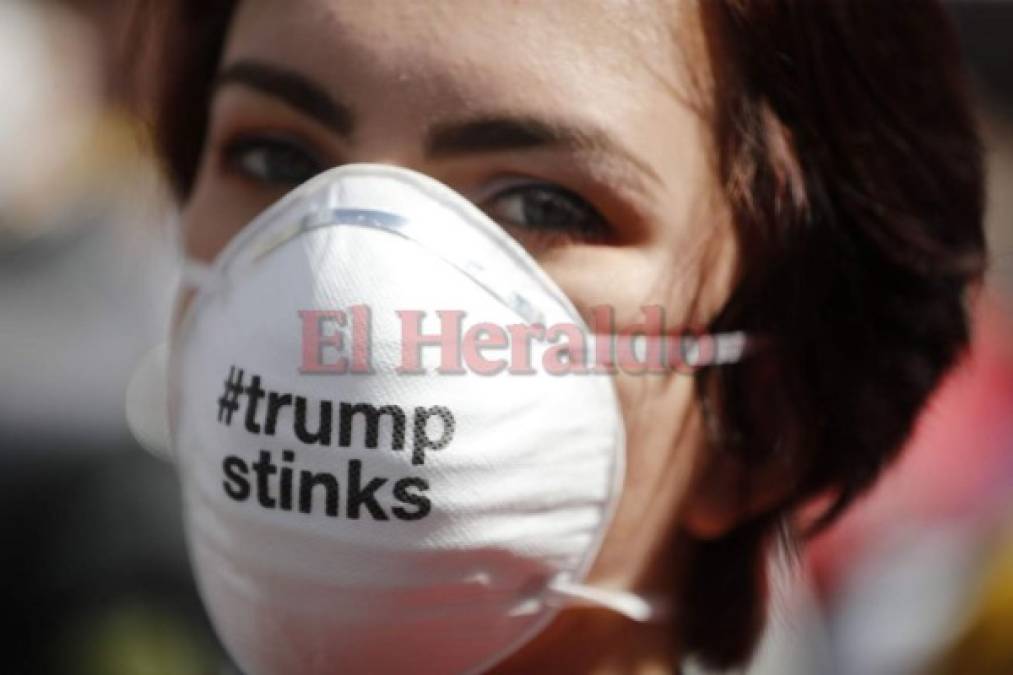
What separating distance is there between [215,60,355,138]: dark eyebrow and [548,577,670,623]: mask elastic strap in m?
0.54

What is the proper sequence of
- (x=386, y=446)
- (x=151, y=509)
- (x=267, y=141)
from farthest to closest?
(x=151, y=509), (x=267, y=141), (x=386, y=446)

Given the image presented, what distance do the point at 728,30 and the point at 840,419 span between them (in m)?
0.49

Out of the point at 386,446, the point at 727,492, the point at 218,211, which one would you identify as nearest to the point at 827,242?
the point at 727,492

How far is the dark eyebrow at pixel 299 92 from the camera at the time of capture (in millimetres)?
1487

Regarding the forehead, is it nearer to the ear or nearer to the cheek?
the cheek

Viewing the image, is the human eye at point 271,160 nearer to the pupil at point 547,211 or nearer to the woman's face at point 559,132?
the woman's face at point 559,132

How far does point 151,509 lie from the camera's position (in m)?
3.30

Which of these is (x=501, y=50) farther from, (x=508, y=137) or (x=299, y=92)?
(x=299, y=92)

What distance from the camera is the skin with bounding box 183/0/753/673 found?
144 centimetres

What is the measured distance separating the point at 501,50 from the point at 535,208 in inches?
6.9

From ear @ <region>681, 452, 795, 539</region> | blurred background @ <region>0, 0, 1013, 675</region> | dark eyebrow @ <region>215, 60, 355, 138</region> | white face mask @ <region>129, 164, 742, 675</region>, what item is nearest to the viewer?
white face mask @ <region>129, 164, 742, 675</region>

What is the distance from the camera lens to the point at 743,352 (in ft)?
5.27

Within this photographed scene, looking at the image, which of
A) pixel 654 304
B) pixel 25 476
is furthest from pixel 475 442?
pixel 25 476

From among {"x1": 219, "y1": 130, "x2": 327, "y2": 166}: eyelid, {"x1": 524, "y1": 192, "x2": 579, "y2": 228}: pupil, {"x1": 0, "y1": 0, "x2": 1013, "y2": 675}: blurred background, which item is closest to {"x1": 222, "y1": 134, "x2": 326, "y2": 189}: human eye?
{"x1": 219, "y1": 130, "x2": 327, "y2": 166}: eyelid
